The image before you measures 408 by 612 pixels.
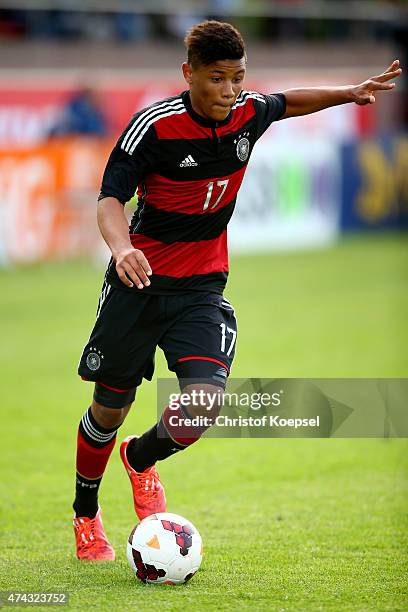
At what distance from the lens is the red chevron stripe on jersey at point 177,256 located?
4.81 meters

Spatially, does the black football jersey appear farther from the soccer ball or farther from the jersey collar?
the soccer ball

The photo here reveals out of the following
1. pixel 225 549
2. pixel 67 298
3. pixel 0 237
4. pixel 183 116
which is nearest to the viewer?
pixel 183 116

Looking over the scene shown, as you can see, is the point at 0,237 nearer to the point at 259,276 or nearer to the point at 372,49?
the point at 259,276

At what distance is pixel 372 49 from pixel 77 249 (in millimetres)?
11466

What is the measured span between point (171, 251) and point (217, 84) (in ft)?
2.49

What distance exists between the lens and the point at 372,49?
24.9m

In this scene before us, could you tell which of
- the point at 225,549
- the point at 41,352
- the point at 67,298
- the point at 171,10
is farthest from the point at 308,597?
the point at 171,10

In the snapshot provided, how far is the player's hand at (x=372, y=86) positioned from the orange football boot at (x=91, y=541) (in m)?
2.30

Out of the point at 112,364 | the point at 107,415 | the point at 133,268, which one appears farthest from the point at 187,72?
the point at 107,415

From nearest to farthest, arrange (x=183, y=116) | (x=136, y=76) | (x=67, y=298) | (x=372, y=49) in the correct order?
(x=183, y=116), (x=67, y=298), (x=136, y=76), (x=372, y=49)

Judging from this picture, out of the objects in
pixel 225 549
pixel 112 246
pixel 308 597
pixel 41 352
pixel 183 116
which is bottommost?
pixel 308 597

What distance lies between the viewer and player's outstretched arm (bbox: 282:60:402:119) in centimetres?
513

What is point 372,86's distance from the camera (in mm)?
5148

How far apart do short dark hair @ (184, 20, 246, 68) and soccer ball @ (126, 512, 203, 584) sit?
6.31 ft
